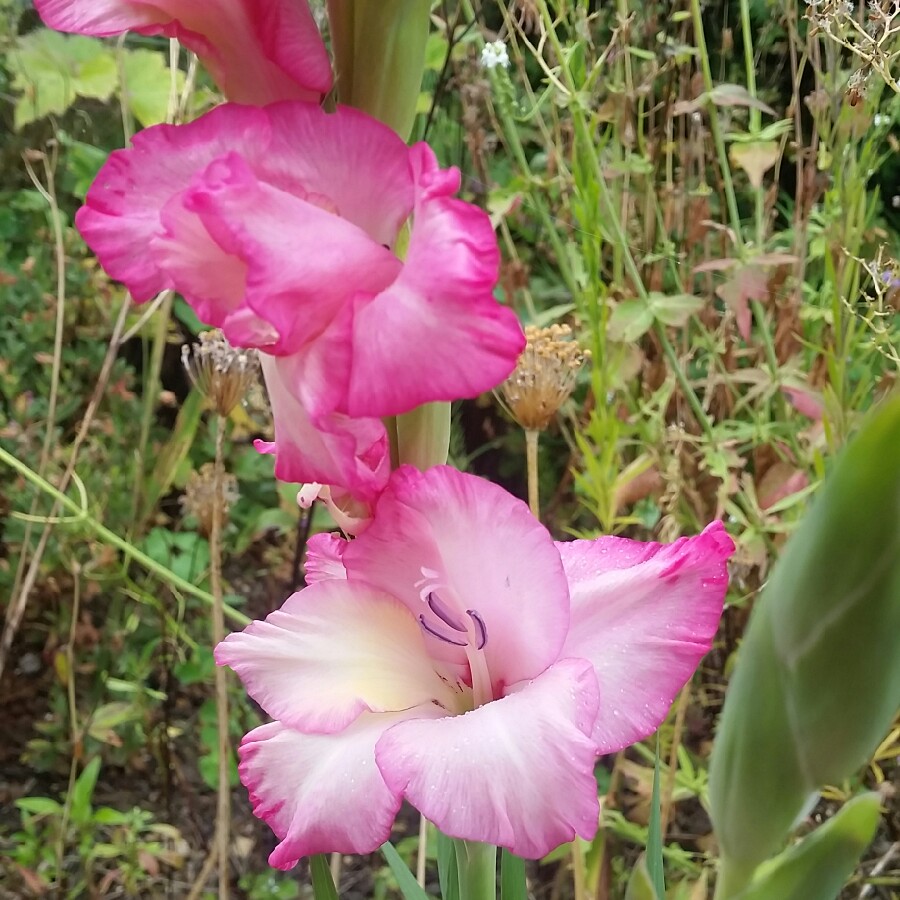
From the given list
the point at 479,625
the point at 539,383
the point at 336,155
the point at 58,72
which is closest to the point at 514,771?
the point at 479,625

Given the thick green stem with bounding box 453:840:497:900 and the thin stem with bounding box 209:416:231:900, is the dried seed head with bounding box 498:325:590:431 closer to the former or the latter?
the thin stem with bounding box 209:416:231:900

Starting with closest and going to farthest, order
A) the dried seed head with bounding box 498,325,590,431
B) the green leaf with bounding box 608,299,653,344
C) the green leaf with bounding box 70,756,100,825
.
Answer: the dried seed head with bounding box 498,325,590,431 → the green leaf with bounding box 608,299,653,344 → the green leaf with bounding box 70,756,100,825

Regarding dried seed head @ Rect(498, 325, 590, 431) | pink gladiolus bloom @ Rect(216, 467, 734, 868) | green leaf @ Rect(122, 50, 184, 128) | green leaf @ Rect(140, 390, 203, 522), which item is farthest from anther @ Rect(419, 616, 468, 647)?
green leaf @ Rect(122, 50, 184, 128)

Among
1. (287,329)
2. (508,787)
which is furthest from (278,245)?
(508,787)

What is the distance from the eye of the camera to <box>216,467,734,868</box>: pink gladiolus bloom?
0.25 metres

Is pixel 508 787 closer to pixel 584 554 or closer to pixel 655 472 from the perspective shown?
pixel 584 554

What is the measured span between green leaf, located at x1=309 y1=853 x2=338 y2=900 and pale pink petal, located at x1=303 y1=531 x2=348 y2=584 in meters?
0.15

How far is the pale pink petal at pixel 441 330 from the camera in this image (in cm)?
21

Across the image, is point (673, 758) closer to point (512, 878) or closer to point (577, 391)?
point (512, 878)

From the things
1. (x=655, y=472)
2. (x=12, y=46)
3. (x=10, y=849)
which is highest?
(x=12, y=46)

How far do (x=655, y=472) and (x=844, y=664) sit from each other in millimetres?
622

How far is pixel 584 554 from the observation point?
32 centimetres

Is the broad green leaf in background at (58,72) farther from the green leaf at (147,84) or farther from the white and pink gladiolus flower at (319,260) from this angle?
the white and pink gladiolus flower at (319,260)

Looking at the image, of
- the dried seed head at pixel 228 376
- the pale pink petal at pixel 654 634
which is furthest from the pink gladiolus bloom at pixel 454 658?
the dried seed head at pixel 228 376
